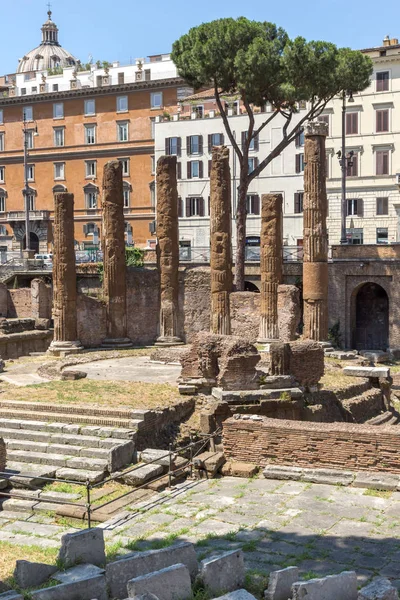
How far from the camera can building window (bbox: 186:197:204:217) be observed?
46812 millimetres

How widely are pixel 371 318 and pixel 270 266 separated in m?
8.57

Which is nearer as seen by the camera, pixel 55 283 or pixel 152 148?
pixel 55 283

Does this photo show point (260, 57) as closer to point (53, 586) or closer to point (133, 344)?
point (133, 344)

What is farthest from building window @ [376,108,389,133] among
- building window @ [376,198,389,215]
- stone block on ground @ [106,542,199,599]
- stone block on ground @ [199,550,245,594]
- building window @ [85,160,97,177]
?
stone block on ground @ [106,542,199,599]

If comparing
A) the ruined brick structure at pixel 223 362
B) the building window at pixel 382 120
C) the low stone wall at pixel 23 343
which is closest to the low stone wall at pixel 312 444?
the ruined brick structure at pixel 223 362

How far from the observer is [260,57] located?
29.0 metres

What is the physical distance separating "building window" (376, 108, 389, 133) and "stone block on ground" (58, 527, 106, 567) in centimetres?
3633

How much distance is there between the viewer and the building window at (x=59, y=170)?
181 ft

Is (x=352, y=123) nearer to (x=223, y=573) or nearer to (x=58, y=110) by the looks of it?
(x=58, y=110)

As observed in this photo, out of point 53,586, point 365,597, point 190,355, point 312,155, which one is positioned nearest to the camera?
point 365,597

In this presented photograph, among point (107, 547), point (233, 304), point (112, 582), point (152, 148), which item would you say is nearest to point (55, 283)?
point (233, 304)

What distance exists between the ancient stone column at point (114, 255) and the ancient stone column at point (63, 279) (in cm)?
136

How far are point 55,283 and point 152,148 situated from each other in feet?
90.1

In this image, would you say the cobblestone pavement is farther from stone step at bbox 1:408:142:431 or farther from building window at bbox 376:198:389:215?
building window at bbox 376:198:389:215
